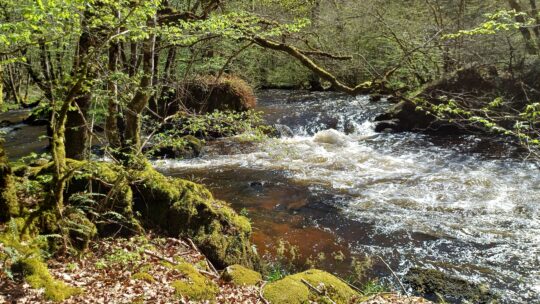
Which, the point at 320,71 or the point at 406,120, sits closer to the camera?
the point at 320,71

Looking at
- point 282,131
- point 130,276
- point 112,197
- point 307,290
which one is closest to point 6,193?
point 112,197

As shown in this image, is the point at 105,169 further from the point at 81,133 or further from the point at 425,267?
the point at 425,267

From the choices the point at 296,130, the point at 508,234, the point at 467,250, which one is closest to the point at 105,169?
the point at 467,250

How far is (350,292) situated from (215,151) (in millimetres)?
10418

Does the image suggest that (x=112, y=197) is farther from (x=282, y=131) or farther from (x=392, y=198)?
(x=282, y=131)

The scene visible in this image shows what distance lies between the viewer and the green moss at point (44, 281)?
14.0ft

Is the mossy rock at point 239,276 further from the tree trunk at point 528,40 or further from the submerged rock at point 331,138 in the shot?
the tree trunk at point 528,40

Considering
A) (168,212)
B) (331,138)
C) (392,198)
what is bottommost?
(392,198)

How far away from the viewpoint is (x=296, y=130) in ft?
60.7

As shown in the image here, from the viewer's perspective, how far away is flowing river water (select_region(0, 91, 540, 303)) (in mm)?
7875

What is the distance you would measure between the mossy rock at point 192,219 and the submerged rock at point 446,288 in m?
2.87

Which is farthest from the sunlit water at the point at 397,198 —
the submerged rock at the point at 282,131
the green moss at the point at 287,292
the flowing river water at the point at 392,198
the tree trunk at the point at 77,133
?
the tree trunk at the point at 77,133

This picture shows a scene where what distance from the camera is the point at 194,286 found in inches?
205

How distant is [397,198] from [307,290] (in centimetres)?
586
